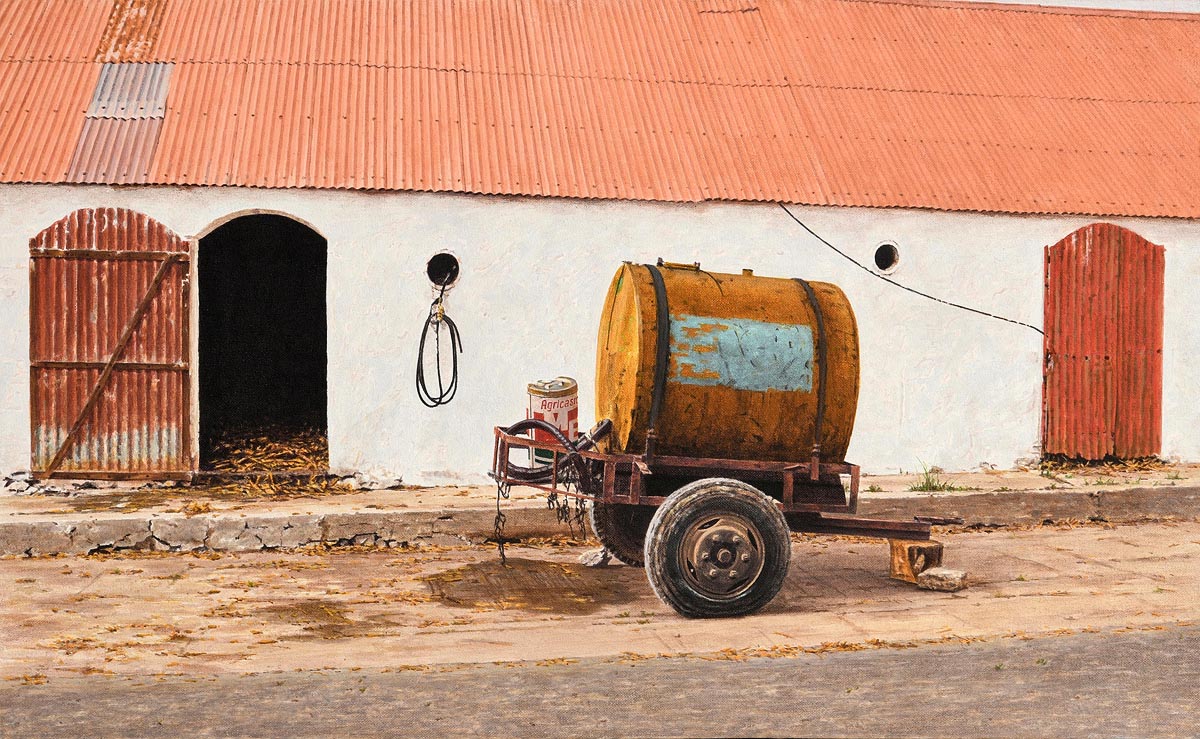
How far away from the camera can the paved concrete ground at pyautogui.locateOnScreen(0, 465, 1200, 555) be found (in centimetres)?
1077

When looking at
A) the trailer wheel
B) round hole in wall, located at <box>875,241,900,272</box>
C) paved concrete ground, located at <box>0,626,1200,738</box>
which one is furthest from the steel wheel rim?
round hole in wall, located at <box>875,241,900,272</box>

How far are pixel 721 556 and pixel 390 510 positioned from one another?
3.78 m

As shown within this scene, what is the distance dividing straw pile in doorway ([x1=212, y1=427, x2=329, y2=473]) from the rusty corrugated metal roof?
2717mm

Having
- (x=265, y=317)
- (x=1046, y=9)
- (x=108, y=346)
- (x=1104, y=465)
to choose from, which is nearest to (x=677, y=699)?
(x=108, y=346)

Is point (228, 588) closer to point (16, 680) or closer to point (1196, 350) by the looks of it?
point (16, 680)

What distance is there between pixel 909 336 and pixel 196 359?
7040 mm

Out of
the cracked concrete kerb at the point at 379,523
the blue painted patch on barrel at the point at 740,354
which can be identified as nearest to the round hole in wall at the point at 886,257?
the cracked concrete kerb at the point at 379,523

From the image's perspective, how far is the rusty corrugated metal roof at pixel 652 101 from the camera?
1318 cm

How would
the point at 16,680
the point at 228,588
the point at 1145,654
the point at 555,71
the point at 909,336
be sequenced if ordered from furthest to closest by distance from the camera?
the point at 555,71 < the point at 909,336 < the point at 228,588 < the point at 1145,654 < the point at 16,680

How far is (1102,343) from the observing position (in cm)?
1407

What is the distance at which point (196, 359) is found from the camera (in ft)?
41.1

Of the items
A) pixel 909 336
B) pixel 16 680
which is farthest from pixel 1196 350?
pixel 16 680

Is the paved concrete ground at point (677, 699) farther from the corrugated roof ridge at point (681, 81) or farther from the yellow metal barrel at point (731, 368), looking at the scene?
the corrugated roof ridge at point (681, 81)

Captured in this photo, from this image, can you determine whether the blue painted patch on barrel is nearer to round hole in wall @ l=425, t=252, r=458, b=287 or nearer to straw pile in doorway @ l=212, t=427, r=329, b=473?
round hole in wall @ l=425, t=252, r=458, b=287
